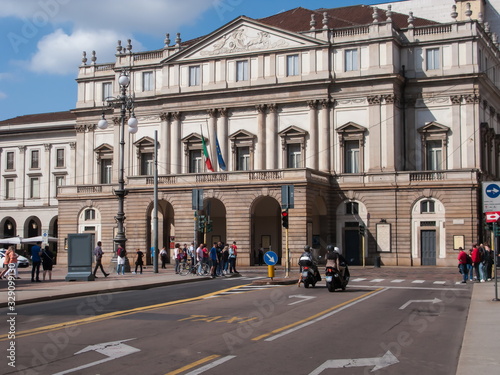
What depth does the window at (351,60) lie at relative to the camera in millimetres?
57781

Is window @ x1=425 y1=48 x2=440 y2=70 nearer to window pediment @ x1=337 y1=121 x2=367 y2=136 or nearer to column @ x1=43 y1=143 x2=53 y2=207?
window pediment @ x1=337 y1=121 x2=367 y2=136

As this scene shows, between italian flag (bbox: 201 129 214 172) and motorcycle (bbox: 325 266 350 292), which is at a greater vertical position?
italian flag (bbox: 201 129 214 172)

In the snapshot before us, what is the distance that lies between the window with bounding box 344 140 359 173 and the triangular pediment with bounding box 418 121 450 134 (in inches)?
208

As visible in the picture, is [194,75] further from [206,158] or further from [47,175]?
[47,175]

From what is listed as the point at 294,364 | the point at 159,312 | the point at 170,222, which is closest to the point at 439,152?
the point at 170,222

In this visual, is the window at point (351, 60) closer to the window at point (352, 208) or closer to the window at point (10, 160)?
the window at point (352, 208)

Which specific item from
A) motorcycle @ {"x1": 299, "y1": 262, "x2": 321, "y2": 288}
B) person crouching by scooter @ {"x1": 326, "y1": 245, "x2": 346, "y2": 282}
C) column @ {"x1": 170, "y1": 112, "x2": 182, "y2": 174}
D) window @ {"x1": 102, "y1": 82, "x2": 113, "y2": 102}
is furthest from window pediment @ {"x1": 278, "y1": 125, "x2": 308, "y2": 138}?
person crouching by scooter @ {"x1": 326, "y1": 245, "x2": 346, "y2": 282}

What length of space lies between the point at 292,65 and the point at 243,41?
4.87 metres

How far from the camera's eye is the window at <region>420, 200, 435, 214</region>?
5487 centimetres

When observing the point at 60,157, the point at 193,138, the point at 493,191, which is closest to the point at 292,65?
the point at 193,138

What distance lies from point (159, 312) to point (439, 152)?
42275 millimetres

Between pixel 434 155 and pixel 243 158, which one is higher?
pixel 243 158

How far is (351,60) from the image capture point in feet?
190

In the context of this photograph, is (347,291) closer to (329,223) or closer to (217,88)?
A: (329,223)
